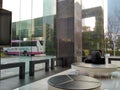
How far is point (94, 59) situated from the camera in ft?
24.7

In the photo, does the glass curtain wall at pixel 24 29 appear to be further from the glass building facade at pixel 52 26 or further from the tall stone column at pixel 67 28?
the tall stone column at pixel 67 28

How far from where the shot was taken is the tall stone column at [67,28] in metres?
10.1

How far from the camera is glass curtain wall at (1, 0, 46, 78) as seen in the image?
20.6ft

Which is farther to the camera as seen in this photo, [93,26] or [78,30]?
[93,26]

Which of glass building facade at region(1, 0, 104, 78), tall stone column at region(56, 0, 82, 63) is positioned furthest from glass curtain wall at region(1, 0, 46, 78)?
tall stone column at region(56, 0, 82, 63)

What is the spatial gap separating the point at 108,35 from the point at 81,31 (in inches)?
78.0

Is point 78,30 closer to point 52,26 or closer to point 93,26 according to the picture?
point 93,26

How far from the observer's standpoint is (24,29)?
7.49m

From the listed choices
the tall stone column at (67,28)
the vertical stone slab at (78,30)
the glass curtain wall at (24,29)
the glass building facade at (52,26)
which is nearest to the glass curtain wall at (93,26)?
the glass building facade at (52,26)

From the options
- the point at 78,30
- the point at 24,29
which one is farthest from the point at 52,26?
the point at 24,29

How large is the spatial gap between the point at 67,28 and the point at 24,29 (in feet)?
11.0

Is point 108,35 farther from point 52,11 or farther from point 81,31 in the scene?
point 52,11

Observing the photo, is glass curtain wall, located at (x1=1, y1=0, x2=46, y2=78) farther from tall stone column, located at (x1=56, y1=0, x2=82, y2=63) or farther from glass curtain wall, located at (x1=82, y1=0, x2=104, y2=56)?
glass curtain wall, located at (x1=82, y1=0, x2=104, y2=56)

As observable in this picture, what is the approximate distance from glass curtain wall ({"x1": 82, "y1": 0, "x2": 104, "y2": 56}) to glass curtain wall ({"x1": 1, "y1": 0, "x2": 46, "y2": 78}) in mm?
3452
